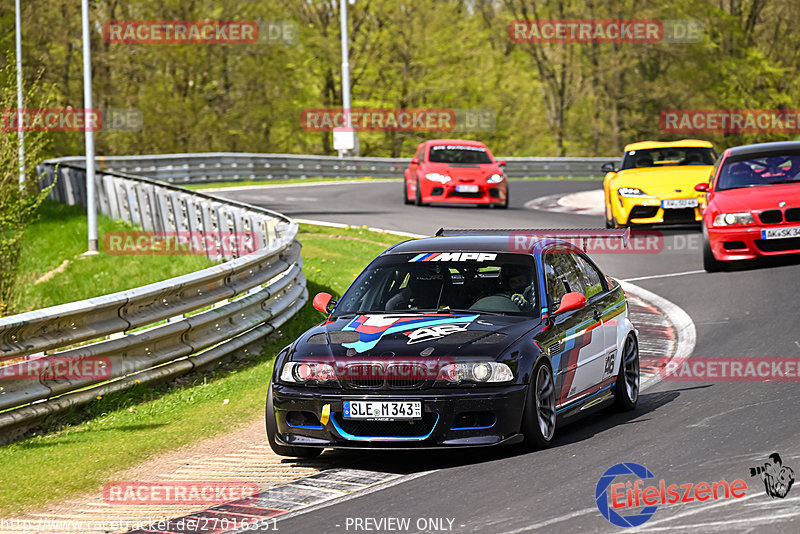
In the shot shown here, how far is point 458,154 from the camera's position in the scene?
28.7 meters

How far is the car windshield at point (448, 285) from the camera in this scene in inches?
333

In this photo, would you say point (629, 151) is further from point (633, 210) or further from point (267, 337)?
point (267, 337)

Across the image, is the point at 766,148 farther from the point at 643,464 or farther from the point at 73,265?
the point at 73,265

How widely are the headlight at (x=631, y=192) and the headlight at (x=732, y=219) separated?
3.99m

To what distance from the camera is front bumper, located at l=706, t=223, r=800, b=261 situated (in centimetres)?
1638

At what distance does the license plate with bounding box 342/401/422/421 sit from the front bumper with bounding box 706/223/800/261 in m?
10.2

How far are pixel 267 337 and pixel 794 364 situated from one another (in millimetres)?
5055

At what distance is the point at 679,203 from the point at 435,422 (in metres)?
13.9

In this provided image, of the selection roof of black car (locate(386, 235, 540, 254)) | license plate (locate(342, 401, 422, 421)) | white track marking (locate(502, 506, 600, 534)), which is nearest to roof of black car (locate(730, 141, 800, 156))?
roof of black car (locate(386, 235, 540, 254))

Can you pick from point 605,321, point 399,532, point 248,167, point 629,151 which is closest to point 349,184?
point 248,167

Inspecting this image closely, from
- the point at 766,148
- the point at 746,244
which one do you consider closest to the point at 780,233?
the point at 746,244

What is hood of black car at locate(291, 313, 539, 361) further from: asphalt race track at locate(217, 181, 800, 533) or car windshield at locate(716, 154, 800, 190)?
car windshield at locate(716, 154, 800, 190)

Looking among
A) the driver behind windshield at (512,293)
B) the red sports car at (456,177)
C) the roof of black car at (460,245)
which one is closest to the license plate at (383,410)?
the driver behind windshield at (512,293)

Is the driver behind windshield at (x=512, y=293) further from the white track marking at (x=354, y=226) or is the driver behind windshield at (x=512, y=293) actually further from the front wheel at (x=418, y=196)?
the front wheel at (x=418, y=196)
